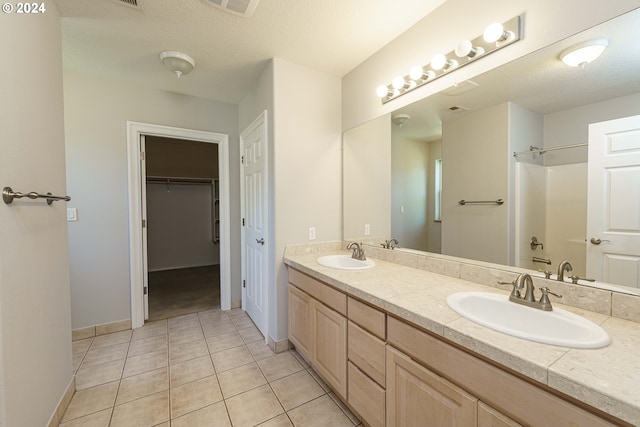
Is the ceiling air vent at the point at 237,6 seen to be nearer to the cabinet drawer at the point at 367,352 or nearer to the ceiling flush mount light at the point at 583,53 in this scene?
the ceiling flush mount light at the point at 583,53

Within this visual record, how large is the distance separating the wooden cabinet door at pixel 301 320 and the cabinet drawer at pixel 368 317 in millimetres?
474

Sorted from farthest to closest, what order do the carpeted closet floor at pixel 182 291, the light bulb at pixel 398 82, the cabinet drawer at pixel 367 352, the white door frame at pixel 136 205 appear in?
the carpeted closet floor at pixel 182 291
the white door frame at pixel 136 205
the light bulb at pixel 398 82
the cabinet drawer at pixel 367 352

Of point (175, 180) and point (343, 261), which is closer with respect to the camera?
point (343, 261)

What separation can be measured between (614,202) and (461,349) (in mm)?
889

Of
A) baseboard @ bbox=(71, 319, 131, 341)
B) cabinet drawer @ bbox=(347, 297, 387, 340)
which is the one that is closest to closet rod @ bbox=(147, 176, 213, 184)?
baseboard @ bbox=(71, 319, 131, 341)

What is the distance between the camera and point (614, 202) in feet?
3.43

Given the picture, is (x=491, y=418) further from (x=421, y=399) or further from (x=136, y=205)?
(x=136, y=205)

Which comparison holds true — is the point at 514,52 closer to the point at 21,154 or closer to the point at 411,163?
the point at 411,163

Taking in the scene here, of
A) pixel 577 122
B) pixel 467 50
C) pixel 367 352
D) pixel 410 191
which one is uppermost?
pixel 467 50

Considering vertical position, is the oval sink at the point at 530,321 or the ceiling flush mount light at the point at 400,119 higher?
the ceiling flush mount light at the point at 400,119

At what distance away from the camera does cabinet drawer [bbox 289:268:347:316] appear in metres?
1.52

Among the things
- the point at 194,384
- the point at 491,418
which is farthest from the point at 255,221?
the point at 491,418

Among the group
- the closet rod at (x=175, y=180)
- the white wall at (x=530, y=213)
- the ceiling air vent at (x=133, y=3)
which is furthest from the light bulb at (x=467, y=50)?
the closet rod at (x=175, y=180)

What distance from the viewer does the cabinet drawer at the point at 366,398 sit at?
4.06ft
